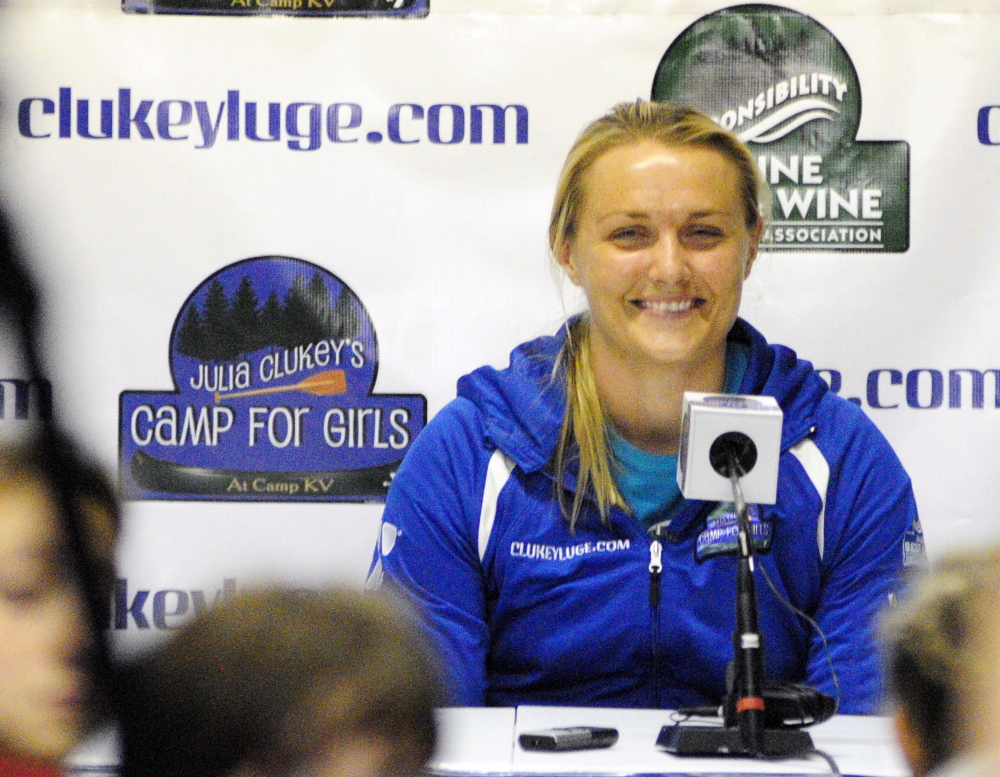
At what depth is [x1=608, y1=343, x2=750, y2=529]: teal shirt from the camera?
1.49 metres

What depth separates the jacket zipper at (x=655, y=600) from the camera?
1.43 meters

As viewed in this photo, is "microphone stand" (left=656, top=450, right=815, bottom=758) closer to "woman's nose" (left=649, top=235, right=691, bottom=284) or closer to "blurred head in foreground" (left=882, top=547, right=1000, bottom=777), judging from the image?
"blurred head in foreground" (left=882, top=547, right=1000, bottom=777)

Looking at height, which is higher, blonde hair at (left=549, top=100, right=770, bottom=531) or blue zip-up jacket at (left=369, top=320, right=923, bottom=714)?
blonde hair at (left=549, top=100, right=770, bottom=531)

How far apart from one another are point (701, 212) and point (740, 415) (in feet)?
1.84

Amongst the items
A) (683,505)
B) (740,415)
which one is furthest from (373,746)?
(683,505)

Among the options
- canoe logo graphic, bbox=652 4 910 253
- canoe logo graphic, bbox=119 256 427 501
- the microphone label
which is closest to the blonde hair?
the microphone label

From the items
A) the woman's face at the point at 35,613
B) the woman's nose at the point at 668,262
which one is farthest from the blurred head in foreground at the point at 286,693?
the woman's nose at the point at 668,262

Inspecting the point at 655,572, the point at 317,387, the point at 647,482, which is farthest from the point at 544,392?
the point at 317,387

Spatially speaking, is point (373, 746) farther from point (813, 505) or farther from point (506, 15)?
point (506, 15)

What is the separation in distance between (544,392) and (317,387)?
1.56 feet

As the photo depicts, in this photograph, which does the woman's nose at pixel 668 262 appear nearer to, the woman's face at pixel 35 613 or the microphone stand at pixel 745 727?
the microphone stand at pixel 745 727

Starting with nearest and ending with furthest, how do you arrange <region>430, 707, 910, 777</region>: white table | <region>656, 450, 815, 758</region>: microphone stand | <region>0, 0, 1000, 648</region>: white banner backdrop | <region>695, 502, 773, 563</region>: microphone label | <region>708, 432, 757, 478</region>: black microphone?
<region>430, 707, 910, 777</region>: white table, <region>656, 450, 815, 758</region>: microphone stand, <region>708, 432, 757, 478</region>: black microphone, <region>695, 502, 773, 563</region>: microphone label, <region>0, 0, 1000, 648</region>: white banner backdrop

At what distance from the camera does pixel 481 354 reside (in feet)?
6.24

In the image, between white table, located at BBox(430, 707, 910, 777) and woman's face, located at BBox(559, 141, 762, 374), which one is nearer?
white table, located at BBox(430, 707, 910, 777)
